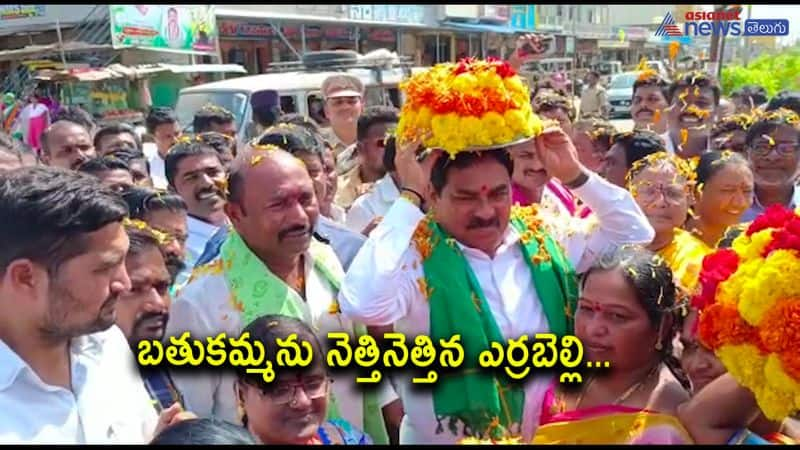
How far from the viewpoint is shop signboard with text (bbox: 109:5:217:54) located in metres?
15.2

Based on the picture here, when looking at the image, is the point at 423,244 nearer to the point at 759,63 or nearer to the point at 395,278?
the point at 395,278

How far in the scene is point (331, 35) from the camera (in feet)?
73.1

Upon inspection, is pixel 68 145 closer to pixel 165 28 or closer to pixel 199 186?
pixel 199 186

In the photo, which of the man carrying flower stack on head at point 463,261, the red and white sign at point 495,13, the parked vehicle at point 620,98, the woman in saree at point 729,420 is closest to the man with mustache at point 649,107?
the man carrying flower stack on head at point 463,261

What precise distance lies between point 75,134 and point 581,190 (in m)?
3.61

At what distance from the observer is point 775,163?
3.90 m

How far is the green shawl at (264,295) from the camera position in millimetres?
2355

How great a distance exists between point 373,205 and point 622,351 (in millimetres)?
2026

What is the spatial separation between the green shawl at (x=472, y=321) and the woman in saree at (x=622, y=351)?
18 centimetres

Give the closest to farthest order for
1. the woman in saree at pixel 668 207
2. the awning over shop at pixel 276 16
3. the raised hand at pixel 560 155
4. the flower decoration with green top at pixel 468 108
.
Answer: the flower decoration with green top at pixel 468 108, the raised hand at pixel 560 155, the woman in saree at pixel 668 207, the awning over shop at pixel 276 16

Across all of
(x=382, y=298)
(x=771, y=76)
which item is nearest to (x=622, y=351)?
(x=382, y=298)

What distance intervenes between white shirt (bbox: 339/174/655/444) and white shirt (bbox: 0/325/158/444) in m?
0.66

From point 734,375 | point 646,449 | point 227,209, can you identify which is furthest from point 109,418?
point 734,375

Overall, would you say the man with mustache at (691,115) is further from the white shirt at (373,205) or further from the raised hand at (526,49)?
the white shirt at (373,205)
